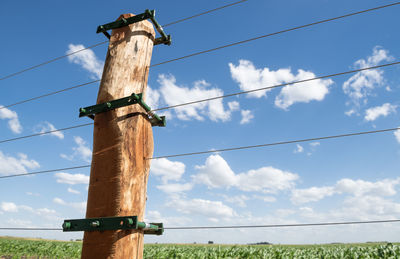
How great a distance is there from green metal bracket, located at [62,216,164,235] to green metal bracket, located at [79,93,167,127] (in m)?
1.14

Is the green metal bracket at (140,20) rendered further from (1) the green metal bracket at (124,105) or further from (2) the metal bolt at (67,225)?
(2) the metal bolt at (67,225)

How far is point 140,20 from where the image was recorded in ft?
11.0

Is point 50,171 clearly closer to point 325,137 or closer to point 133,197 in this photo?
point 133,197

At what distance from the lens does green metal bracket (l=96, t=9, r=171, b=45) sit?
11.0ft

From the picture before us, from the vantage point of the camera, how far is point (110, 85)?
9.89 ft

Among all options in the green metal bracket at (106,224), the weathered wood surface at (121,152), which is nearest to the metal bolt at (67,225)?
the green metal bracket at (106,224)

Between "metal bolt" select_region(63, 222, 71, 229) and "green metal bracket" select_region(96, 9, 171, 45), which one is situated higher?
"green metal bracket" select_region(96, 9, 171, 45)

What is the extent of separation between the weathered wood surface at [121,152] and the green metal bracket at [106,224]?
8 centimetres

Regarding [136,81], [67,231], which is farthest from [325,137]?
→ [67,231]

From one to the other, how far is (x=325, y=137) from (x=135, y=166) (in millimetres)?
2219

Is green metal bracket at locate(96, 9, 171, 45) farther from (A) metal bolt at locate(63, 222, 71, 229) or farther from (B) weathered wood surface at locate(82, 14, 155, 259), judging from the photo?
(A) metal bolt at locate(63, 222, 71, 229)

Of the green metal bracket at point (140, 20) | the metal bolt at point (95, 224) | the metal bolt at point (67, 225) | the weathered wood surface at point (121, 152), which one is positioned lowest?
the metal bolt at point (67, 225)

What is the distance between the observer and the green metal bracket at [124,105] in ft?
9.13

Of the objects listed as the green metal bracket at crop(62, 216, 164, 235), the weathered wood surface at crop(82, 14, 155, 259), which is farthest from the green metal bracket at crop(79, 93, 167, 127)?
the green metal bracket at crop(62, 216, 164, 235)
